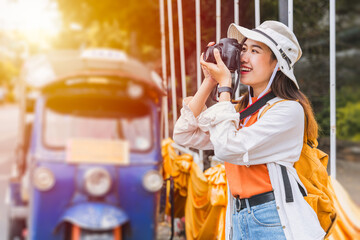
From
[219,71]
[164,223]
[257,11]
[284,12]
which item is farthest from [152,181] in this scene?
[219,71]

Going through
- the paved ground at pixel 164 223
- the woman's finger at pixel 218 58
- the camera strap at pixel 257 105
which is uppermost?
the woman's finger at pixel 218 58

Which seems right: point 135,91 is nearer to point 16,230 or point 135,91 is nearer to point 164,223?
point 164,223

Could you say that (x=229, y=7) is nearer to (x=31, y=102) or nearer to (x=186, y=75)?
(x=186, y=75)

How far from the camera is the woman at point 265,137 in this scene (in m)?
1.30

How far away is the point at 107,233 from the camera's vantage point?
273 cm

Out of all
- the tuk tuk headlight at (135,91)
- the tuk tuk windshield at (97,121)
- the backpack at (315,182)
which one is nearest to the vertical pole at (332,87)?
the backpack at (315,182)

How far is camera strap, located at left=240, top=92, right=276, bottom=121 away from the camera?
1.44 m

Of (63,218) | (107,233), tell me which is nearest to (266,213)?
(107,233)

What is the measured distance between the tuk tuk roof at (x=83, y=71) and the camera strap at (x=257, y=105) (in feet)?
5.71

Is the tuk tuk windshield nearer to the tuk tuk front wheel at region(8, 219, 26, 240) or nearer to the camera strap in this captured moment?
the tuk tuk front wheel at region(8, 219, 26, 240)

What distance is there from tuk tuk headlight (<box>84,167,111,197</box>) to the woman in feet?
4.86

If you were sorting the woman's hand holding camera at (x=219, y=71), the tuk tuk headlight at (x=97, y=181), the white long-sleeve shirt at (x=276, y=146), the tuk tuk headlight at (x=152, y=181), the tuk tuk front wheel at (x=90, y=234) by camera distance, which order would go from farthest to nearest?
the tuk tuk headlight at (x=152, y=181) < the tuk tuk headlight at (x=97, y=181) < the tuk tuk front wheel at (x=90, y=234) < the woman's hand holding camera at (x=219, y=71) < the white long-sleeve shirt at (x=276, y=146)

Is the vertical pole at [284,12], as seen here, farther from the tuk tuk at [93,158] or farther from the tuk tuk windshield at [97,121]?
the tuk tuk windshield at [97,121]

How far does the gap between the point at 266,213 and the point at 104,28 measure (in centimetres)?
774
